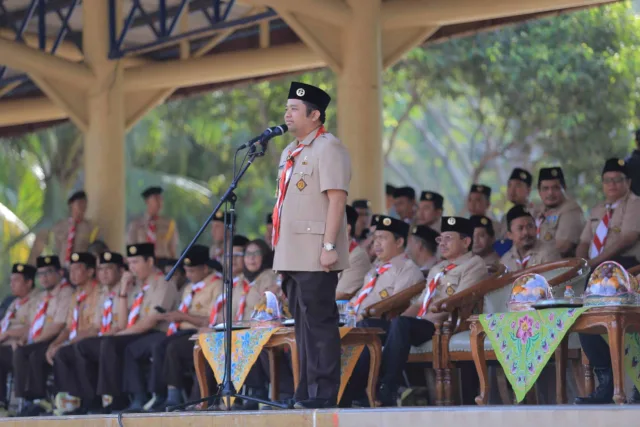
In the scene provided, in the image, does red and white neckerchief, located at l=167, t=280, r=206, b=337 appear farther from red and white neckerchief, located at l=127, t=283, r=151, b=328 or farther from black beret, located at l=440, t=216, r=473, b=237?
black beret, located at l=440, t=216, r=473, b=237

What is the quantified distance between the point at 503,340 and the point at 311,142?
1308 millimetres

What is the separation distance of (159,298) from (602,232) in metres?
3.31

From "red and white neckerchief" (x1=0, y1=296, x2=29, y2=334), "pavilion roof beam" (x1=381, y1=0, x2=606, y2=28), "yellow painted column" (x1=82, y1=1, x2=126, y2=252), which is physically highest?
"pavilion roof beam" (x1=381, y1=0, x2=606, y2=28)

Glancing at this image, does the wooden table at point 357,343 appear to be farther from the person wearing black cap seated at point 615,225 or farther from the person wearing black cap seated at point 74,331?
the person wearing black cap seated at point 74,331

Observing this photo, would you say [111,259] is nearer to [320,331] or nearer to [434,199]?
[434,199]

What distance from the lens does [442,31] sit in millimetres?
12102

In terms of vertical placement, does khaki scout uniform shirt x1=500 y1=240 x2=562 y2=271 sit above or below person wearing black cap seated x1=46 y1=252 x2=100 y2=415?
above

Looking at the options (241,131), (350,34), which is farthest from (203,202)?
(350,34)

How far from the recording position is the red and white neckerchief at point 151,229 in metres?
11.6

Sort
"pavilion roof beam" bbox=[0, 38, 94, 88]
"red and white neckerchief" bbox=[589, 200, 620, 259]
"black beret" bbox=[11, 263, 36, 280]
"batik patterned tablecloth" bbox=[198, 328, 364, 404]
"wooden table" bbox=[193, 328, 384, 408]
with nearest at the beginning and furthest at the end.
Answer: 1. "wooden table" bbox=[193, 328, 384, 408]
2. "batik patterned tablecloth" bbox=[198, 328, 364, 404]
3. "red and white neckerchief" bbox=[589, 200, 620, 259]
4. "black beret" bbox=[11, 263, 36, 280]
5. "pavilion roof beam" bbox=[0, 38, 94, 88]

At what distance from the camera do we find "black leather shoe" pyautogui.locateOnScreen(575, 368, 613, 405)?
602 centimetres

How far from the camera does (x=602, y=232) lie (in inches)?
313

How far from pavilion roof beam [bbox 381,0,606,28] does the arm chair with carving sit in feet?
13.1

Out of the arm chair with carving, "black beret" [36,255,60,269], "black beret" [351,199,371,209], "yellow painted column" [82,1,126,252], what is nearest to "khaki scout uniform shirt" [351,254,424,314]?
the arm chair with carving
